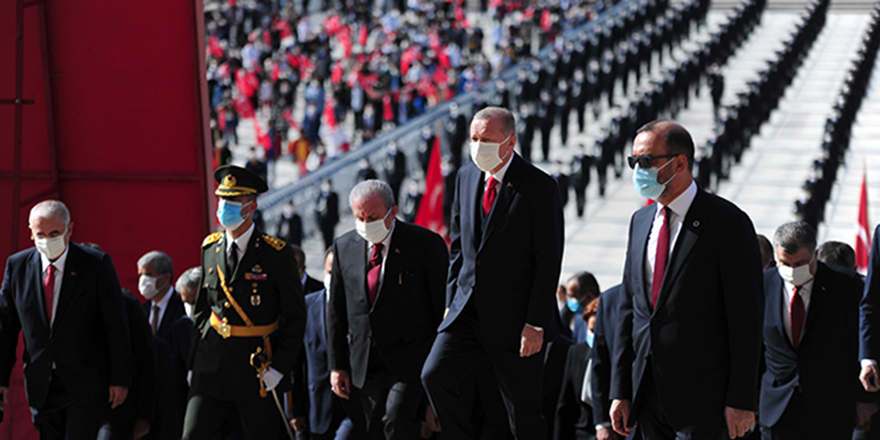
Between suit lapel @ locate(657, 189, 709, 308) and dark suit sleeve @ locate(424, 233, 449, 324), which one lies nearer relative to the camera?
suit lapel @ locate(657, 189, 709, 308)

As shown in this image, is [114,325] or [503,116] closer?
[503,116]

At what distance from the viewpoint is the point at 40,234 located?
4859mm

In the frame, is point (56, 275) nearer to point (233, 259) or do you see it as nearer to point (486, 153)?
point (233, 259)

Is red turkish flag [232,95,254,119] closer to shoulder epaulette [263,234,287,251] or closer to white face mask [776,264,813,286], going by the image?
shoulder epaulette [263,234,287,251]

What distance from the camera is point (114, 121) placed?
279 inches

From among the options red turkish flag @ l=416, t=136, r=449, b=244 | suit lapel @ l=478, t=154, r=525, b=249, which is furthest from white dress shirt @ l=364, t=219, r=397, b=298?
red turkish flag @ l=416, t=136, r=449, b=244

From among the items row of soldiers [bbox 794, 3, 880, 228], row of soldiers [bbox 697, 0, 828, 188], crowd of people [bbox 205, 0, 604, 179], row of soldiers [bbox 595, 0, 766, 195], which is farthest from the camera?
crowd of people [bbox 205, 0, 604, 179]

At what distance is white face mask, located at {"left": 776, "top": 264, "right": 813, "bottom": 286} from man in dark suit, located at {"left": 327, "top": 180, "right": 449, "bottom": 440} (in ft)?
4.81

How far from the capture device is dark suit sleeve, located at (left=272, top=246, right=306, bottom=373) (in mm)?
4871

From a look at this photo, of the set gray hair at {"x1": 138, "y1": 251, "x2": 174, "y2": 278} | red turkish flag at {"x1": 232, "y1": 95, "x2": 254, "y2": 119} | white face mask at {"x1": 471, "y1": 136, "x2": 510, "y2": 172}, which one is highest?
white face mask at {"x1": 471, "y1": 136, "x2": 510, "y2": 172}

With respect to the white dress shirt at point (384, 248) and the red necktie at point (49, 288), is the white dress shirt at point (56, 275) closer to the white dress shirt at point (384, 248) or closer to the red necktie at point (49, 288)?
the red necktie at point (49, 288)

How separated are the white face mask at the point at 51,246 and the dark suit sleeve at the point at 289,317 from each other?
0.96 metres

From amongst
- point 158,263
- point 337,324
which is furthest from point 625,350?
point 158,263

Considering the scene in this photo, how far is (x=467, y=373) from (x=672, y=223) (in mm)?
1232
